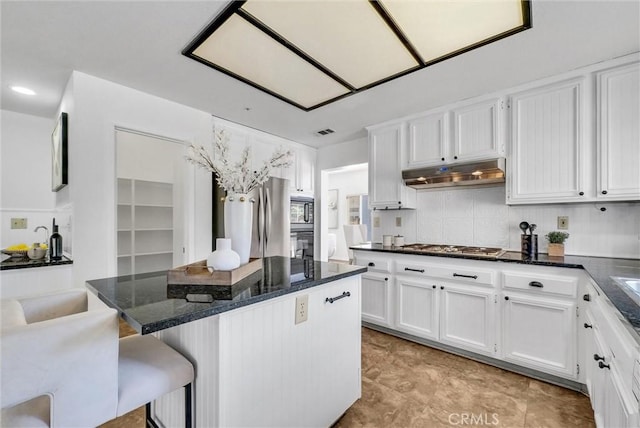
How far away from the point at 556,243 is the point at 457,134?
4.12 ft

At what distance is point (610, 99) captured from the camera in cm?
205

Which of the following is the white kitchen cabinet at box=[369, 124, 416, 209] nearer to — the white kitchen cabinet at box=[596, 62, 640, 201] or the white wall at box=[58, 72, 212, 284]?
the white kitchen cabinet at box=[596, 62, 640, 201]

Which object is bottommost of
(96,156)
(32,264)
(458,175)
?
(32,264)

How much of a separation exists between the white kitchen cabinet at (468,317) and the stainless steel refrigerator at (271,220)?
2026 mm

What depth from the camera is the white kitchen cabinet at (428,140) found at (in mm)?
2795

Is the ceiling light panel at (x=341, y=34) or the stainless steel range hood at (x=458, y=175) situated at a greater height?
the ceiling light panel at (x=341, y=34)

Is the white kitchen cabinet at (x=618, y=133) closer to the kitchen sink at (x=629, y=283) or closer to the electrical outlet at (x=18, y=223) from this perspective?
the kitchen sink at (x=629, y=283)

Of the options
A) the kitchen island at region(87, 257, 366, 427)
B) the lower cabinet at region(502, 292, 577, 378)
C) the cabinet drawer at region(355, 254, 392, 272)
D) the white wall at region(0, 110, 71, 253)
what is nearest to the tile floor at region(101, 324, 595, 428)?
the lower cabinet at region(502, 292, 577, 378)

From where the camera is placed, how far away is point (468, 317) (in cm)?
236

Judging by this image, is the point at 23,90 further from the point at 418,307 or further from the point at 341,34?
the point at 418,307

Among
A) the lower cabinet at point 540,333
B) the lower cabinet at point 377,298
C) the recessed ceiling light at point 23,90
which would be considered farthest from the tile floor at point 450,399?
the recessed ceiling light at point 23,90

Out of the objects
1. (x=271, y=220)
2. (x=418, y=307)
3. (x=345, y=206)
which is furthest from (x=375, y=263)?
(x=345, y=206)

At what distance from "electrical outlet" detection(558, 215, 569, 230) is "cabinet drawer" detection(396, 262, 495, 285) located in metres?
0.83

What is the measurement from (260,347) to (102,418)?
534mm
